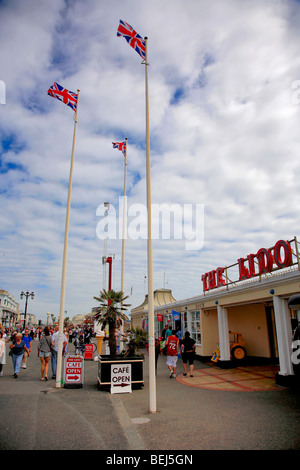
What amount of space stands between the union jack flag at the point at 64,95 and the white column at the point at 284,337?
33.1ft

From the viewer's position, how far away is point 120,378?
9469mm

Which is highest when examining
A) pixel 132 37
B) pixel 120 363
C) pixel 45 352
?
pixel 132 37

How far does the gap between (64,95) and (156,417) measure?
1093 cm

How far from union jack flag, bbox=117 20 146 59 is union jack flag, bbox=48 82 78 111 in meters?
3.35

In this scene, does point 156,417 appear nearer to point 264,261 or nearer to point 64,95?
point 264,261

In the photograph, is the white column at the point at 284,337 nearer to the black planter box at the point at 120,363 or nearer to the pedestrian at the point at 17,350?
the black planter box at the point at 120,363

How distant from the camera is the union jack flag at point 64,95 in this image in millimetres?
11773

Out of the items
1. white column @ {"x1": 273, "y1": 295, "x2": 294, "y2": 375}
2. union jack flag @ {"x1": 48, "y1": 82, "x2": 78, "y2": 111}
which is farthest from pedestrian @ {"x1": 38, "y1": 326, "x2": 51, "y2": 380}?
union jack flag @ {"x1": 48, "y1": 82, "x2": 78, "y2": 111}

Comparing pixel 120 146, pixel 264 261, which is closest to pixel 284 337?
pixel 264 261

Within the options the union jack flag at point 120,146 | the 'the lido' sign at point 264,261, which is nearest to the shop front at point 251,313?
the 'the lido' sign at point 264,261

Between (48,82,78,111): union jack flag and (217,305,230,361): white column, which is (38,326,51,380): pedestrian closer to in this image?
(217,305,230,361): white column

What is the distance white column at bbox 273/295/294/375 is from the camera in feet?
31.4
